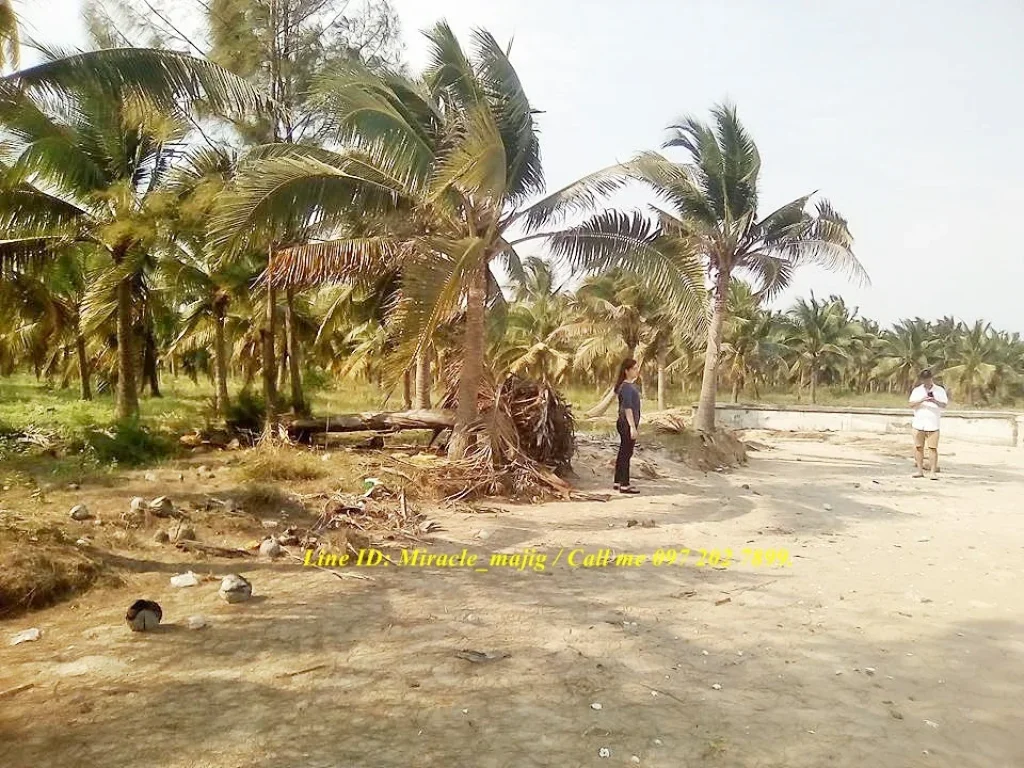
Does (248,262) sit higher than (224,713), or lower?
higher

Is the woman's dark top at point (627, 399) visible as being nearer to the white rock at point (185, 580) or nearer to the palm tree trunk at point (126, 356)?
the white rock at point (185, 580)

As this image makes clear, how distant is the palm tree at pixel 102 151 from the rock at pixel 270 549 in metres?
3.94

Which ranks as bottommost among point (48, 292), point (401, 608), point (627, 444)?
point (401, 608)

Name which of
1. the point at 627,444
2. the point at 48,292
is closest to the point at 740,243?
the point at 627,444

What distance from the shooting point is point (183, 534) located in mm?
6145

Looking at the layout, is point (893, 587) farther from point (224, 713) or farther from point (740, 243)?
point (740, 243)

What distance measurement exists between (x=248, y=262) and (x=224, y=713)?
44.3ft

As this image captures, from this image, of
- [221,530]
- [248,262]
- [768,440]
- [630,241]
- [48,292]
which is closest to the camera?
[221,530]

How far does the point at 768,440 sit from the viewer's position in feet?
64.8

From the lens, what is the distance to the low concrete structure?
66.0ft

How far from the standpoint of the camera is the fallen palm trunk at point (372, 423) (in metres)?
11.2

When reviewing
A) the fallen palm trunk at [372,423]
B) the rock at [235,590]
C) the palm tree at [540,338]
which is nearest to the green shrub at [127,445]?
the fallen palm trunk at [372,423]

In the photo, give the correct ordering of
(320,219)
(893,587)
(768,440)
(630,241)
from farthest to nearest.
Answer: (768,440) < (630,241) < (320,219) < (893,587)

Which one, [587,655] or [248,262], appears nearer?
[587,655]
